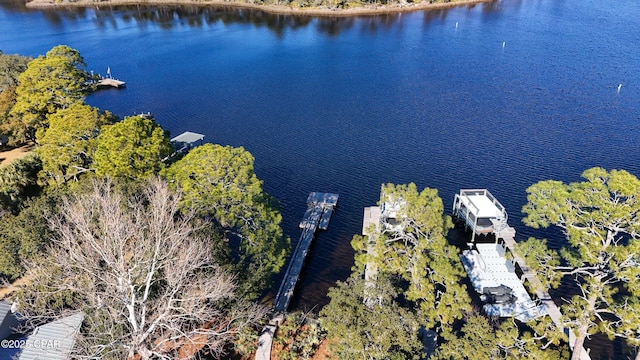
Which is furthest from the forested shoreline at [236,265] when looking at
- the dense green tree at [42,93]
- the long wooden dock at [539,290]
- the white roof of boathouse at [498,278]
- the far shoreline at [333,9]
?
the far shoreline at [333,9]

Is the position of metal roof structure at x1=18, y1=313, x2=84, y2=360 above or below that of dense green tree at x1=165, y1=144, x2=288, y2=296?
below

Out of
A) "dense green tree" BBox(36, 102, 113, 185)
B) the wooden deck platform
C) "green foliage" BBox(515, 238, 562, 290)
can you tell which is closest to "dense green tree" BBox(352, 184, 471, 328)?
"green foliage" BBox(515, 238, 562, 290)

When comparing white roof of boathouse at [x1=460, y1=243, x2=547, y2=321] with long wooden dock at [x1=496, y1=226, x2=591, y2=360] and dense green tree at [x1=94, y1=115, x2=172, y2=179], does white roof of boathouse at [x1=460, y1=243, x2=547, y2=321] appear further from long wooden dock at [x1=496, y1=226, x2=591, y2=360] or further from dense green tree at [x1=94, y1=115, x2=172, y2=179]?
dense green tree at [x1=94, y1=115, x2=172, y2=179]

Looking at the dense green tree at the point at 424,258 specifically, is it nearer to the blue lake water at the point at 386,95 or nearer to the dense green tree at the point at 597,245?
the dense green tree at the point at 597,245

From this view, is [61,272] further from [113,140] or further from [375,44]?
[375,44]

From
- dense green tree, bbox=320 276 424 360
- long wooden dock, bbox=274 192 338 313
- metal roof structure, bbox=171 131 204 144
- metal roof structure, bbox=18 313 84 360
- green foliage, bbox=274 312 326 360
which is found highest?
dense green tree, bbox=320 276 424 360

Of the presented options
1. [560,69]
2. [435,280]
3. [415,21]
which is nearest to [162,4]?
[415,21]
